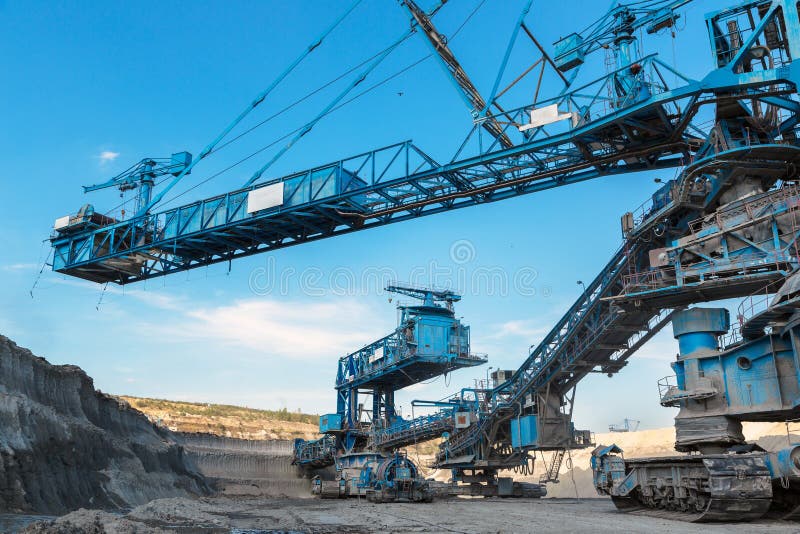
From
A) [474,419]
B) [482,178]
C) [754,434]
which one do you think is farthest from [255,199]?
[754,434]

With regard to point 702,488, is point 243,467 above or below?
below

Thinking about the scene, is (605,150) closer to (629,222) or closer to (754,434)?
(629,222)

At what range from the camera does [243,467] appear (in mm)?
53125

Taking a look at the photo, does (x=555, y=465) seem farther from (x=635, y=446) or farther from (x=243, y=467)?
(x=243, y=467)

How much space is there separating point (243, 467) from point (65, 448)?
108 feet

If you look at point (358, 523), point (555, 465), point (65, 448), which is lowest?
point (358, 523)

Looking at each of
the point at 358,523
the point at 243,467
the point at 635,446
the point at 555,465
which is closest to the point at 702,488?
the point at 358,523

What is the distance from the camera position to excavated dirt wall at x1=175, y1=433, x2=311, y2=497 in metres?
49.2

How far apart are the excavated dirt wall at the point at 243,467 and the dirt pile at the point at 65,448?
46.7 ft

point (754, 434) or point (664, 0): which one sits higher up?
point (664, 0)

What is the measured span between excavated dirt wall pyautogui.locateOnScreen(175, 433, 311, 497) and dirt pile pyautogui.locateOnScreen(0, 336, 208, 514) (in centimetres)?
1423

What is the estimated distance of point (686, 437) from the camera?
18062 millimetres

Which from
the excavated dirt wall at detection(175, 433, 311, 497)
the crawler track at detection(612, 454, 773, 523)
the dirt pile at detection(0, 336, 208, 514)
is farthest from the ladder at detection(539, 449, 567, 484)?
the excavated dirt wall at detection(175, 433, 311, 497)

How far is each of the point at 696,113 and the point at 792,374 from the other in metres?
8.50
